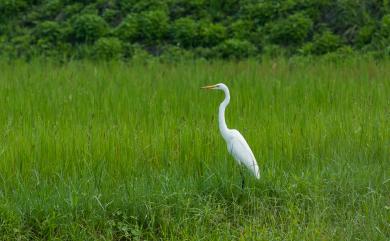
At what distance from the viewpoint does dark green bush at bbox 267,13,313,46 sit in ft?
46.5

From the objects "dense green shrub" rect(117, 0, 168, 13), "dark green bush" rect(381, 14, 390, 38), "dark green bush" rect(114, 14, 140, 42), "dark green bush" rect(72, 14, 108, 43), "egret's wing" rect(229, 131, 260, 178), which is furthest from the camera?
"dense green shrub" rect(117, 0, 168, 13)

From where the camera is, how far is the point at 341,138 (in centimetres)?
767

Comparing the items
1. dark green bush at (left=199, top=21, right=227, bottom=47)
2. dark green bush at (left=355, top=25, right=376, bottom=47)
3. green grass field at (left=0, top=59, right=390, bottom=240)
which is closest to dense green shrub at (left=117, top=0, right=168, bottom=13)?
dark green bush at (left=199, top=21, right=227, bottom=47)

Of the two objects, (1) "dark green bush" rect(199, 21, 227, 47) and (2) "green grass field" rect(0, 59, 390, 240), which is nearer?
(2) "green grass field" rect(0, 59, 390, 240)

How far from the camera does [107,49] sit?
46.1ft

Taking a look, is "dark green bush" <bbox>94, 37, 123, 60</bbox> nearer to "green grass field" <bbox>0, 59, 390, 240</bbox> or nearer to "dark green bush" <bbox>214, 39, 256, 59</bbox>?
"dark green bush" <bbox>214, 39, 256, 59</bbox>

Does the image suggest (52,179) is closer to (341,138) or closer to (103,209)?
(103,209)

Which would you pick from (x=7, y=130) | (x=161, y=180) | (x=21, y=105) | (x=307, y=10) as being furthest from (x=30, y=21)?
(x=161, y=180)

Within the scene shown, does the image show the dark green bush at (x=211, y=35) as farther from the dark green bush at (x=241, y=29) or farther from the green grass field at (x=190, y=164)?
the green grass field at (x=190, y=164)

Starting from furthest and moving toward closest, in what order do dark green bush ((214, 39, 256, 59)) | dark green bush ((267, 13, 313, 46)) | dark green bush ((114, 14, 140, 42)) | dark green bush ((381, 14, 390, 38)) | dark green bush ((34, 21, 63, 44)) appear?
dark green bush ((34, 21, 63, 44)), dark green bush ((114, 14, 140, 42)), dark green bush ((267, 13, 313, 46)), dark green bush ((214, 39, 256, 59)), dark green bush ((381, 14, 390, 38))

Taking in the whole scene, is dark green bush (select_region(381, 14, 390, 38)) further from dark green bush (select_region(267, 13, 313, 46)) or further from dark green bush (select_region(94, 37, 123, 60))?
dark green bush (select_region(94, 37, 123, 60))

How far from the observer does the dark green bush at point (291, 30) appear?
14164 mm

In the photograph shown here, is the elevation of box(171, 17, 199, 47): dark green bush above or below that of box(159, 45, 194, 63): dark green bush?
above

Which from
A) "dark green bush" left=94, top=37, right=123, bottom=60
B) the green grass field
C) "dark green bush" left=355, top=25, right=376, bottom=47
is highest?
"dark green bush" left=355, top=25, right=376, bottom=47
